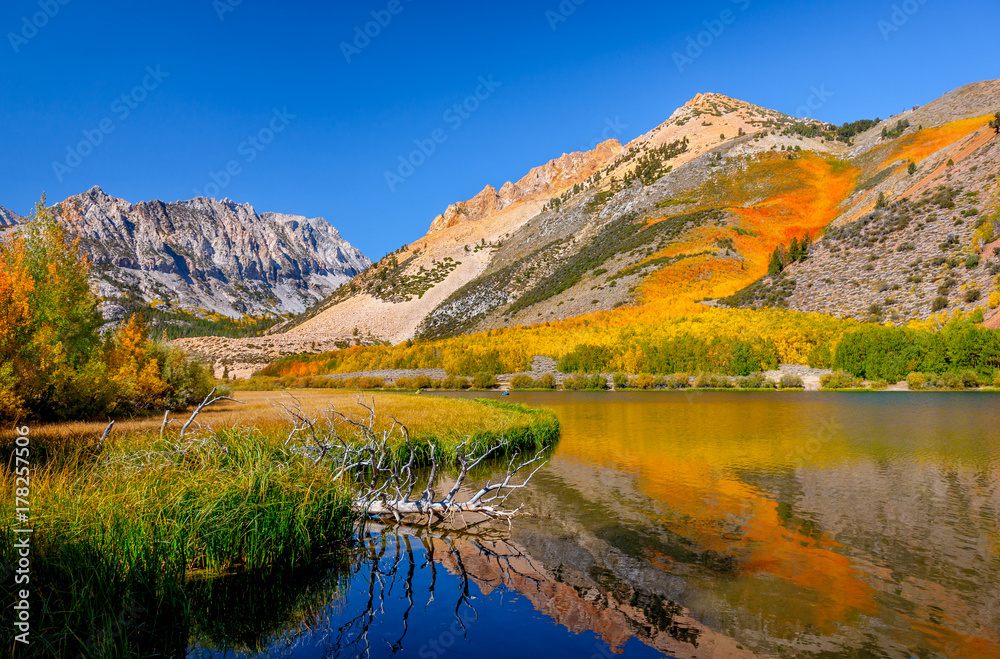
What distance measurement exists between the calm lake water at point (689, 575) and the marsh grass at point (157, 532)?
20.3 inches

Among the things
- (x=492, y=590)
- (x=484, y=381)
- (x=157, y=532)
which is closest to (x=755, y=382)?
(x=484, y=381)

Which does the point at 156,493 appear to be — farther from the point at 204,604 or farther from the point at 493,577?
the point at 493,577

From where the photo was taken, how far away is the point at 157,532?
6957mm

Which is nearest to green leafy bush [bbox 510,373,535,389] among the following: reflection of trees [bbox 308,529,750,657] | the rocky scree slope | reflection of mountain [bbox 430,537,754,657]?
the rocky scree slope

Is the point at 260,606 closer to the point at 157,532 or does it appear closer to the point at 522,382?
the point at 157,532

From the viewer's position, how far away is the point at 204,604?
686 centimetres

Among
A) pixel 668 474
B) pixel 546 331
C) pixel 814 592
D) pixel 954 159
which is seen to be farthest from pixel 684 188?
pixel 814 592

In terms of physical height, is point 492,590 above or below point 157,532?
below

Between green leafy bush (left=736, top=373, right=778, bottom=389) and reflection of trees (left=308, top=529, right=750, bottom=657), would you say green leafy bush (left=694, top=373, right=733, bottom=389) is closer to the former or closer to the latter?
green leafy bush (left=736, top=373, right=778, bottom=389)

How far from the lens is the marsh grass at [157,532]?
543 centimetres

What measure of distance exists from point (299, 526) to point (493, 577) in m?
3.30

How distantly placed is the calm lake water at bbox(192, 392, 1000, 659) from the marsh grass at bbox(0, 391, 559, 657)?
515mm

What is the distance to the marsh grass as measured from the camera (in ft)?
17.8

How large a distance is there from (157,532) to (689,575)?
26.4 ft
